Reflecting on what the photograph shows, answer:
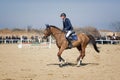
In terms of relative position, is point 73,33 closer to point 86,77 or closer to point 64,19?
point 64,19

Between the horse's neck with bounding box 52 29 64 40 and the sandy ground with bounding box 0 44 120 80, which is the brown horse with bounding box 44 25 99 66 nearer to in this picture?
the horse's neck with bounding box 52 29 64 40

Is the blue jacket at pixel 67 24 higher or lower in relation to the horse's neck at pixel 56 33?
higher

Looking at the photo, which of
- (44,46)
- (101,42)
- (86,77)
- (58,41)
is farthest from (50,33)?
(101,42)

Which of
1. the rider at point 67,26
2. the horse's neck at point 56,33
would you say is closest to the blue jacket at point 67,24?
the rider at point 67,26

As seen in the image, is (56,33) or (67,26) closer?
(67,26)

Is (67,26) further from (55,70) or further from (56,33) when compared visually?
(55,70)

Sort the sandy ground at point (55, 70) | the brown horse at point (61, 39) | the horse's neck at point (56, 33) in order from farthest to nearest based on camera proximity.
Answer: the horse's neck at point (56, 33) < the brown horse at point (61, 39) < the sandy ground at point (55, 70)

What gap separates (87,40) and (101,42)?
120ft

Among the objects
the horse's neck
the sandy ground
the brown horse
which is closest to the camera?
the sandy ground

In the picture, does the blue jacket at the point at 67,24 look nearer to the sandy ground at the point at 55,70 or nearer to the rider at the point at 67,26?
the rider at the point at 67,26

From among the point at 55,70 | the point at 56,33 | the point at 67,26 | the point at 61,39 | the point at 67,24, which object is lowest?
the point at 55,70

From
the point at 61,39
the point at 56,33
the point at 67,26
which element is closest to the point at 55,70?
the point at 61,39

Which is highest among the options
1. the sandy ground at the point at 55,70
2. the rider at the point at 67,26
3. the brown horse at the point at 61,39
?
the rider at the point at 67,26

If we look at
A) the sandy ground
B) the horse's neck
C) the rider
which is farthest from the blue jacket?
the sandy ground
